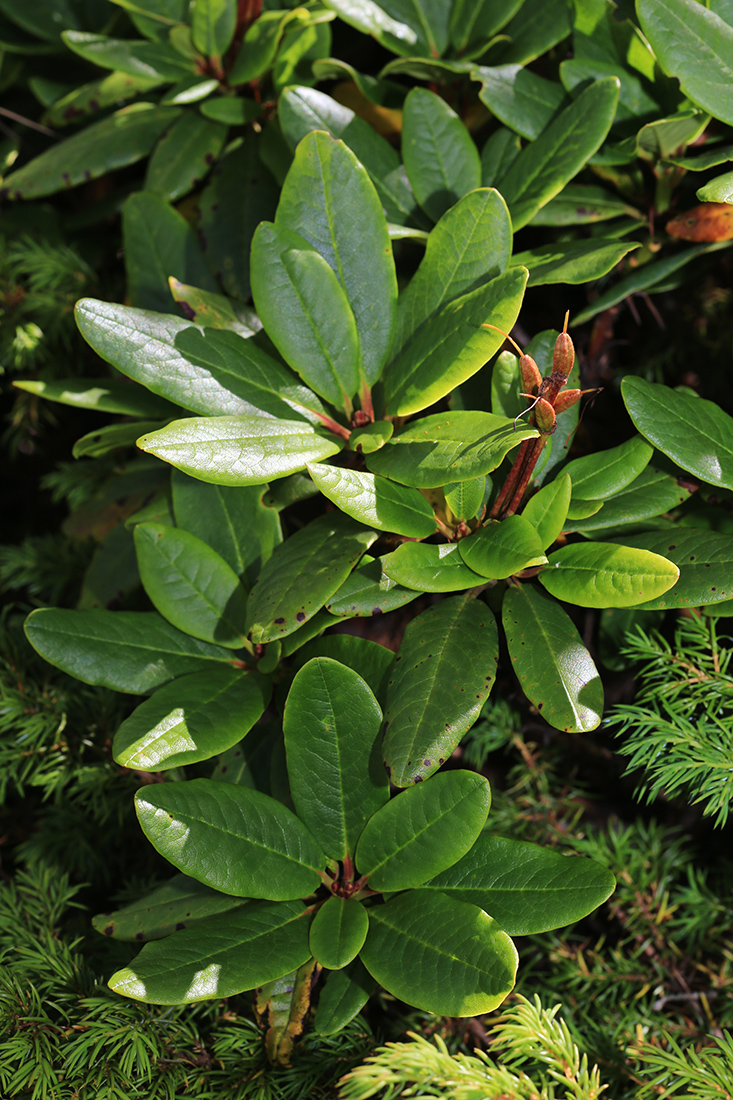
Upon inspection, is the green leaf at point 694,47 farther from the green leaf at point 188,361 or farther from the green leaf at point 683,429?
the green leaf at point 188,361

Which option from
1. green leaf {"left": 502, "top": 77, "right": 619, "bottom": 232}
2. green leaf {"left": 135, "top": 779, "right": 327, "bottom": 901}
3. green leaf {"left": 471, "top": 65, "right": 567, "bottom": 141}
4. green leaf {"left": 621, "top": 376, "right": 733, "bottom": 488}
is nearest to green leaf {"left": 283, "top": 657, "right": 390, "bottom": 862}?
green leaf {"left": 135, "top": 779, "right": 327, "bottom": 901}

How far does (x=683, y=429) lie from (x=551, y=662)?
0.30m

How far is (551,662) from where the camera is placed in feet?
2.41

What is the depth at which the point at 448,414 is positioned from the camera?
79cm

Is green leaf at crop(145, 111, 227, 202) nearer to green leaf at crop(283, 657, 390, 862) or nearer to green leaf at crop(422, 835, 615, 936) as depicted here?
green leaf at crop(283, 657, 390, 862)

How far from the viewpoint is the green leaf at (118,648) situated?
2.77 feet

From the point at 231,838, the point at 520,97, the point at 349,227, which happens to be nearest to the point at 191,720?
the point at 231,838

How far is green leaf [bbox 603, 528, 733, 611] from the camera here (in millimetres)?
745

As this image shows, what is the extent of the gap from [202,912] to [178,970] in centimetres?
9

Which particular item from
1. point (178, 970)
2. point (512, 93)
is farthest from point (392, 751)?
point (512, 93)

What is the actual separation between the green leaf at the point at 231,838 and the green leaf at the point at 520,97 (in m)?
0.85

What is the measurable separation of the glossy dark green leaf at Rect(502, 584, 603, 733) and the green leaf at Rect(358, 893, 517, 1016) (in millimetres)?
191

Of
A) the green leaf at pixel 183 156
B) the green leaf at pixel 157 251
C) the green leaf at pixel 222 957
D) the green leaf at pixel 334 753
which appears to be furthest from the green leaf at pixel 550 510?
the green leaf at pixel 183 156

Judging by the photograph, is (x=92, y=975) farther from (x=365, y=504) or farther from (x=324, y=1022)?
(x=365, y=504)
